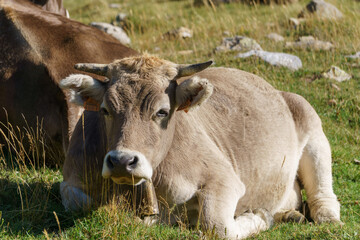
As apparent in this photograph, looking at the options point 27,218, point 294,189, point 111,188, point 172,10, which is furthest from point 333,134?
point 172,10

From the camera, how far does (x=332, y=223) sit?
7.33m

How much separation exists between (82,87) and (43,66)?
2646 mm

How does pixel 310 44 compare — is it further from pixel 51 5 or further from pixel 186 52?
pixel 51 5

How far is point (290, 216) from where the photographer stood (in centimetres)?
762

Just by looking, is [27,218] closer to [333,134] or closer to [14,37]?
[14,37]

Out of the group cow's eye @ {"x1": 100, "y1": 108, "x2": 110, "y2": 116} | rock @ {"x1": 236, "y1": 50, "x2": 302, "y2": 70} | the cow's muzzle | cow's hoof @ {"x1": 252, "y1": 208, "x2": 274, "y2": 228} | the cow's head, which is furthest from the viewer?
rock @ {"x1": 236, "y1": 50, "x2": 302, "y2": 70}

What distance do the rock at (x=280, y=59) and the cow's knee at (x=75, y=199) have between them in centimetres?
706

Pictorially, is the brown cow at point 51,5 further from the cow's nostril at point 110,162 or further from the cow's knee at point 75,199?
the cow's nostril at point 110,162

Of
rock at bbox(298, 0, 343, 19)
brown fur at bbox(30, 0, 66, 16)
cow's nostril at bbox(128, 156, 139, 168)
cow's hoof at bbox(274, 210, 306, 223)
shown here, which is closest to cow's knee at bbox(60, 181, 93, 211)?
cow's nostril at bbox(128, 156, 139, 168)

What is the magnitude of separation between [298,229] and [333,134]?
13.1ft

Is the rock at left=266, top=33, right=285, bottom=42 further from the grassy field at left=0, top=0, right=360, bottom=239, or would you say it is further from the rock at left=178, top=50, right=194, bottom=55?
the rock at left=178, top=50, right=194, bottom=55

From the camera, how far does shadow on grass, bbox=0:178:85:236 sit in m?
6.29

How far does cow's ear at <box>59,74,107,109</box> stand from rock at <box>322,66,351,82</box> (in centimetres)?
708

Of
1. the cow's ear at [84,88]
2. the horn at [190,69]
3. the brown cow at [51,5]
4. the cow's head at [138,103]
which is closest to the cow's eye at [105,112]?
the cow's head at [138,103]
